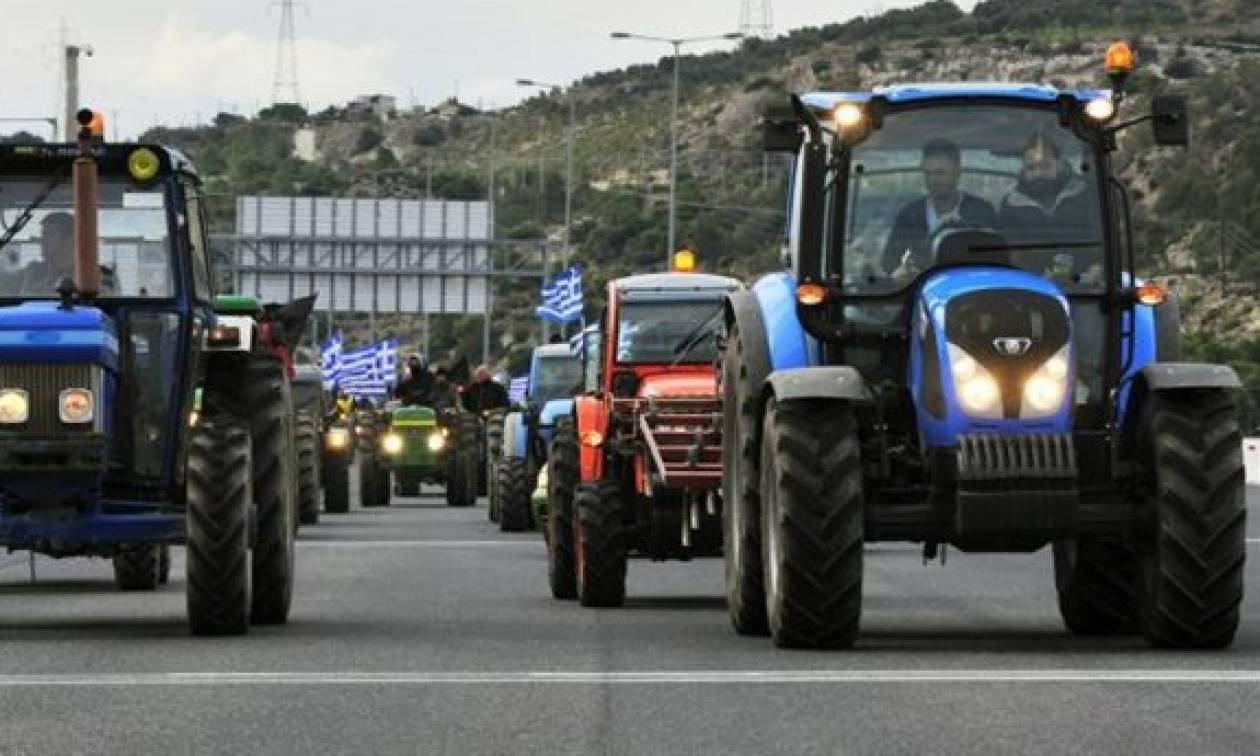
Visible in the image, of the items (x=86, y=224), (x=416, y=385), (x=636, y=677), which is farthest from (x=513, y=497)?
(x=636, y=677)

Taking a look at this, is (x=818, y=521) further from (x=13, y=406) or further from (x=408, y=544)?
(x=408, y=544)

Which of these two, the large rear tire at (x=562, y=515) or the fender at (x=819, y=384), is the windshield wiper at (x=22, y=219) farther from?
the fender at (x=819, y=384)

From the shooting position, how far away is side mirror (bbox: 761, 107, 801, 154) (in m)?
19.5

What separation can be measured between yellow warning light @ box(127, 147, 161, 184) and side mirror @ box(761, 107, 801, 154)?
4.02 meters

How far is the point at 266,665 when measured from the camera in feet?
59.9

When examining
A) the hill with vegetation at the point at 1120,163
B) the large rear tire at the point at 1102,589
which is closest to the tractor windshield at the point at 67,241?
the large rear tire at the point at 1102,589

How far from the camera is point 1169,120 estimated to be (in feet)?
63.5

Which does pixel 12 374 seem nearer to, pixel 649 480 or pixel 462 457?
pixel 649 480

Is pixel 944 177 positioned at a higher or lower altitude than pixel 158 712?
higher

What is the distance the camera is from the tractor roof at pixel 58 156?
21.8 metres

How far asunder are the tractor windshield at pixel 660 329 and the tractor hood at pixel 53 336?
24.7 feet

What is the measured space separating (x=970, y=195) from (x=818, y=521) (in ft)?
7.54

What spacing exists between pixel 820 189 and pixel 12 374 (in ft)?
14.8

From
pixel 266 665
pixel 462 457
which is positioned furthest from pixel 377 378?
pixel 266 665
